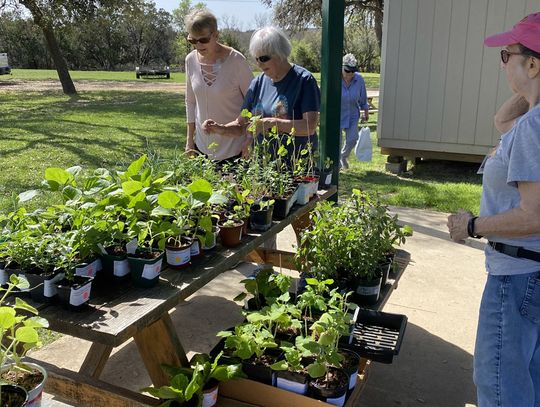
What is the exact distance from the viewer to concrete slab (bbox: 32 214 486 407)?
2.60 metres

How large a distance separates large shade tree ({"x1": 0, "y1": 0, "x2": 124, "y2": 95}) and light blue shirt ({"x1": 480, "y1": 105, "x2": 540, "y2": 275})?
57.3ft

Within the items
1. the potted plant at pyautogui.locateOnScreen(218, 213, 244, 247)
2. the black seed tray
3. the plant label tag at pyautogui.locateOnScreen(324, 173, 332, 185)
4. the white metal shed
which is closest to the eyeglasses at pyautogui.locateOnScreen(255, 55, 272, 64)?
the plant label tag at pyautogui.locateOnScreen(324, 173, 332, 185)

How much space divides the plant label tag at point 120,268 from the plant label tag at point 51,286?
0.19 meters

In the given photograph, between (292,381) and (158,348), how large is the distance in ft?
1.60

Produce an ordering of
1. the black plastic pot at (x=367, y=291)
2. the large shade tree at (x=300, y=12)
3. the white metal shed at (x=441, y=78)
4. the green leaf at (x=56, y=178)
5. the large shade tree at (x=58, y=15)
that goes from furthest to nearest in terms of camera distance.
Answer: the large shade tree at (x=300, y=12), the large shade tree at (x=58, y=15), the white metal shed at (x=441, y=78), the black plastic pot at (x=367, y=291), the green leaf at (x=56, y=178)

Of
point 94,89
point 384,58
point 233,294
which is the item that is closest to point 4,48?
point 94,89

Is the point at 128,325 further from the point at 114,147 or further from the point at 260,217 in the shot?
the point at 114,147

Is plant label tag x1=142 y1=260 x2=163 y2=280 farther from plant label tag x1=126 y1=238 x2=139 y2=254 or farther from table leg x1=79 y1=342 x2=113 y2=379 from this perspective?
table leg x1=79 y1=342 x2=113 y2=379

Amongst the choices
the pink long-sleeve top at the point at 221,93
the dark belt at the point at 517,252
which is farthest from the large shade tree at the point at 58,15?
the dark belt at the point at 517,252

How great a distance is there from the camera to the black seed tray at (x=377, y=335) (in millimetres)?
2074

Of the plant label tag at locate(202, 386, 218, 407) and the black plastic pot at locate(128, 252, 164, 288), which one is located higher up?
the black plastic pot at locate(128, 252, 164, 288)

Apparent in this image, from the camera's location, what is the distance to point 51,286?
1721 millimetres

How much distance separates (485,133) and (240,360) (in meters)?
5.94

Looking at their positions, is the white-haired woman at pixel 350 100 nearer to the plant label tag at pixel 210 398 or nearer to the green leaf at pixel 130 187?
the green leaf at pixel 130 187
